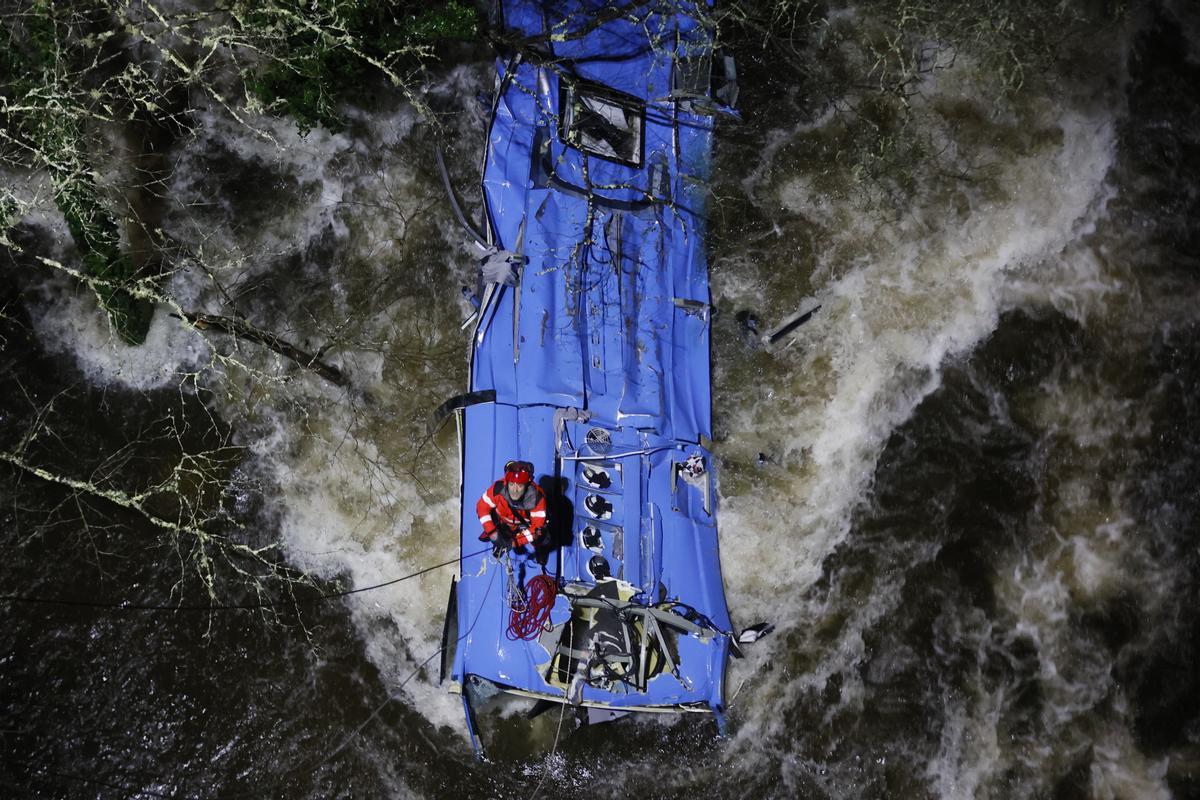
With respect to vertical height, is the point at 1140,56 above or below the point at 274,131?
above

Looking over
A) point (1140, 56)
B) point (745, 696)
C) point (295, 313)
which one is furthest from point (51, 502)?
point (1140, 56)

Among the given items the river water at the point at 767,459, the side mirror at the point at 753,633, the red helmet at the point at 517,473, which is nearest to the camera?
the red helmet at the point at 517,473

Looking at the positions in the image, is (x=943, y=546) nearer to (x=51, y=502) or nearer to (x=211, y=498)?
(x=211, y=498)

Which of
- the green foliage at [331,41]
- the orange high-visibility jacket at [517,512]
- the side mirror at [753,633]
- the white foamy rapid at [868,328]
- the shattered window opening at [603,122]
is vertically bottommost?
the side mirror at [753,633]

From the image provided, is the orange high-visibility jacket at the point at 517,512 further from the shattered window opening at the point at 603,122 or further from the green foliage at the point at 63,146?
the green foliage at the point at 63,146

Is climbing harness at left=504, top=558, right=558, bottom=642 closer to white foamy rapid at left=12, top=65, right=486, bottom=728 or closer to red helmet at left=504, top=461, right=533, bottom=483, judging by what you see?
red helmet at left=504, top=461, right=533, bottom=483

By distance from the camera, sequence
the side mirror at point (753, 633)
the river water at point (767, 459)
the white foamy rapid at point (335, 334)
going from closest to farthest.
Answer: the side mirror at point (753, 633)
the river water at point (767, 459)
the white foamy rapid at point (335, 334)

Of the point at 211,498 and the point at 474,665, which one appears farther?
the point at 211,498

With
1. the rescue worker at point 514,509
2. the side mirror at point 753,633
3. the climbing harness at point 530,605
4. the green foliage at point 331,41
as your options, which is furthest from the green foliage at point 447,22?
the side mirror at point 753,633
